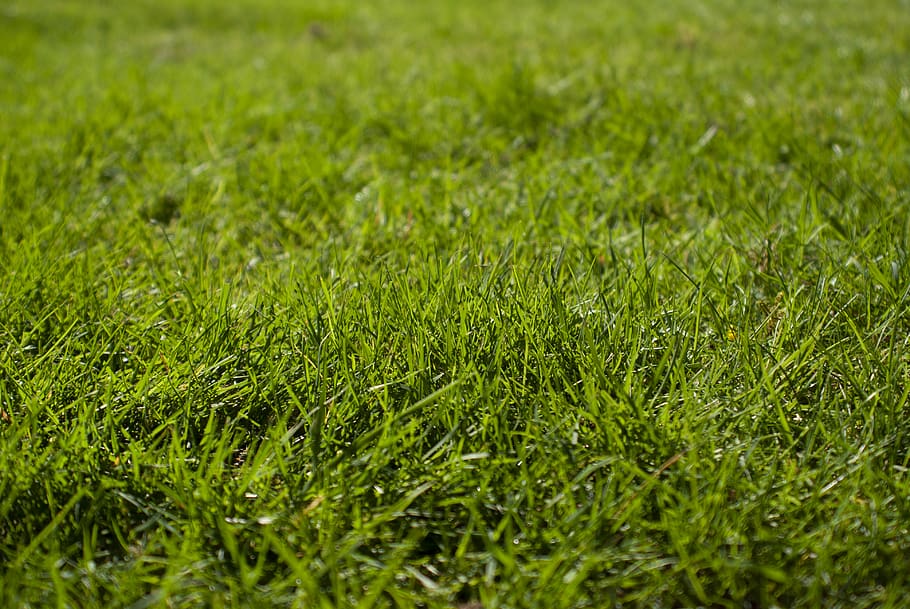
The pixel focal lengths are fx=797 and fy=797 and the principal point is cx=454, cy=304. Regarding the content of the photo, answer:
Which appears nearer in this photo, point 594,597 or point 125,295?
point 594,597

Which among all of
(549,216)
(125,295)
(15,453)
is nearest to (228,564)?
(15,453)

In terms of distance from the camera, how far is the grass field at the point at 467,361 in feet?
4.68

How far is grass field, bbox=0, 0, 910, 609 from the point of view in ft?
4.68

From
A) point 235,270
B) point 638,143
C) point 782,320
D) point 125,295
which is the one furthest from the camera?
point 638,143

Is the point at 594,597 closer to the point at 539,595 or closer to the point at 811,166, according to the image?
the point at 539,595

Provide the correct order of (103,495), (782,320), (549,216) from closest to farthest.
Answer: (103,495)
(782,320)
(549,216)

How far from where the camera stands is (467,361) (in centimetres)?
183

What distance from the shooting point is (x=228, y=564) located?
4.77 ft

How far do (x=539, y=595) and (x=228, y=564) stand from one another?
1.86ft

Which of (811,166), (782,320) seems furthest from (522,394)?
(811,166)

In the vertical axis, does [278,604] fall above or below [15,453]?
below

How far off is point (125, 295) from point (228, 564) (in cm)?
109

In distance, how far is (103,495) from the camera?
1.55 meters

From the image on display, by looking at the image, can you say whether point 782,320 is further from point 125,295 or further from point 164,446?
point 125,295
